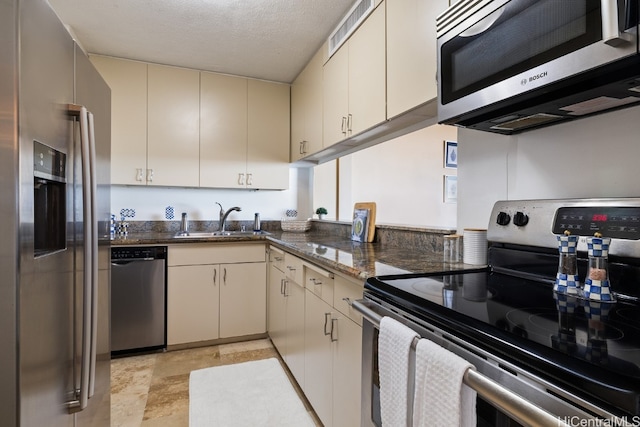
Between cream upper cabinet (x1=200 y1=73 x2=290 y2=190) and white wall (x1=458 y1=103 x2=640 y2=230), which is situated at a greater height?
cream upper cabinet (x1=200 y1=73 x2=290 y2=190)

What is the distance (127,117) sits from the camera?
2.80m

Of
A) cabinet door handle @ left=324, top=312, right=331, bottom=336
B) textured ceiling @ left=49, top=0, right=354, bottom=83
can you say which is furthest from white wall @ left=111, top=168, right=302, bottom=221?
cabinet door handle @ left=324, top=312, right=331, bottom=336

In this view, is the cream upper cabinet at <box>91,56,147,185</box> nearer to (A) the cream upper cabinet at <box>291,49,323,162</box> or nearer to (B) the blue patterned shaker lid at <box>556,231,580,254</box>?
(A) the cream upper cabinet at <box>291,49,323,162</box>

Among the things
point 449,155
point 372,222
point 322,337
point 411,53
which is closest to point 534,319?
point 322,337

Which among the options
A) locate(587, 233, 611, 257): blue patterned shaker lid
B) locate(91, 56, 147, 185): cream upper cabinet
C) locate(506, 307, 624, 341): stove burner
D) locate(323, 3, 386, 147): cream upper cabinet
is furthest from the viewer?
locate(91, 56, 147, 185): cream upper cabinet

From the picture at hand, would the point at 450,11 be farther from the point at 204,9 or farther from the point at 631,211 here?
the point at 204,9

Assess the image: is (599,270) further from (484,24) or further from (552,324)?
(484,24)

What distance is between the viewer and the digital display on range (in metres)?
0.87

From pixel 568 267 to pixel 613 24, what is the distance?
61cm

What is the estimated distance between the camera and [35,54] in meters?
0.81

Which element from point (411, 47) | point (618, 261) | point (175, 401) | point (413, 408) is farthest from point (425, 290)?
point (175, 401)

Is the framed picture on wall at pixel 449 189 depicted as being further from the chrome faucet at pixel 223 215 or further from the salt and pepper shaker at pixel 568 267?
the salt and pepper shaker at pixel 568 267

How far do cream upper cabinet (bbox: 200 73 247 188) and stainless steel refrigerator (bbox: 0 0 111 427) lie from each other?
1784mm

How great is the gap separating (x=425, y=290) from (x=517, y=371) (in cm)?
40
